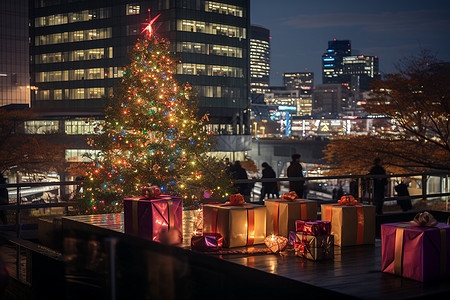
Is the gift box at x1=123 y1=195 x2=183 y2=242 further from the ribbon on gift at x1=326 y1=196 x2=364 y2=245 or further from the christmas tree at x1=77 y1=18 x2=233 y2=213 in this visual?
the christmas tree at x1=77 y1=18 x2=233 y2=213

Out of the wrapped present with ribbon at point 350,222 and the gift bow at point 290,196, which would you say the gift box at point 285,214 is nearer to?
the gift bow at point 290,196

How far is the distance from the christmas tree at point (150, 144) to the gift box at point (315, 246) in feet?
18.5

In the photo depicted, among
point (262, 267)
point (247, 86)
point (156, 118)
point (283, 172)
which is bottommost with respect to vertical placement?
point (283, 172)

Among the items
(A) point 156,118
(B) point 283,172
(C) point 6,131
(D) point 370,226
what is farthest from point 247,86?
(D) point 370,226

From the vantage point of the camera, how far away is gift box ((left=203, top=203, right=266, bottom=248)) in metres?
4.83

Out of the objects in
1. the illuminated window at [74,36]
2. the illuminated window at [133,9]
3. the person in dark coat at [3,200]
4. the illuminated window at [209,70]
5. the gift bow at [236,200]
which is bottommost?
the person in dark coat at [3,200]

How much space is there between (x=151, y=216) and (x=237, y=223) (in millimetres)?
843

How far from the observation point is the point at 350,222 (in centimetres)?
501

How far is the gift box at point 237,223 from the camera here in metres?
4.83

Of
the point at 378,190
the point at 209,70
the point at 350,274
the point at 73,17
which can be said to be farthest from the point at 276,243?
the point at 73,17

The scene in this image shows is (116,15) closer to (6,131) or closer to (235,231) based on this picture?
(6,131)

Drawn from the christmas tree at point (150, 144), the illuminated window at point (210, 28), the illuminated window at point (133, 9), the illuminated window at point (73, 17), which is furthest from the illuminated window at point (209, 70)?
the christmas tree at point (150, 144)

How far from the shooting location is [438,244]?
3.81 m

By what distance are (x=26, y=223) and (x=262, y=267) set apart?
318 inches
